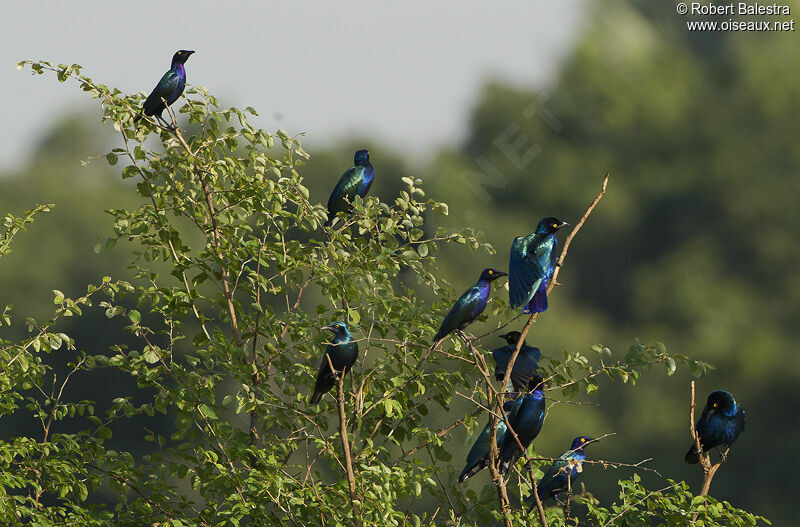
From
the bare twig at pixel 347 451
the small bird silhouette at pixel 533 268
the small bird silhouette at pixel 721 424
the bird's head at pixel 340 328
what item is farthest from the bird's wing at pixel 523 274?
the small bird silhouette at pixel 721 424

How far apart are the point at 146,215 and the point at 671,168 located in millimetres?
12519

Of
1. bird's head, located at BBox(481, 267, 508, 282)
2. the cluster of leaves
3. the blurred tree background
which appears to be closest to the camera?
the cluster of leaves

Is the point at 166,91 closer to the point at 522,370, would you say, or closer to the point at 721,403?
the point at 522,370

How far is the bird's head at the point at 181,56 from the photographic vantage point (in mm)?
4449

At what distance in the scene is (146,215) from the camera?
3975 mm

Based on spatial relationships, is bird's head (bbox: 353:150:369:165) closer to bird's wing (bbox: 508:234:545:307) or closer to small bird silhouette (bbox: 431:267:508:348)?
bird's wing (bbox: 508:234:545:307)

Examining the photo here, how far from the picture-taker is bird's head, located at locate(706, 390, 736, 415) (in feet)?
14.4

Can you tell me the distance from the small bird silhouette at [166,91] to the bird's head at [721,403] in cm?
256

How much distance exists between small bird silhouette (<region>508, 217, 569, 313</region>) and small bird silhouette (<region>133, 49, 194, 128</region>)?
4.68 ft

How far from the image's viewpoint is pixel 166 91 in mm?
4137

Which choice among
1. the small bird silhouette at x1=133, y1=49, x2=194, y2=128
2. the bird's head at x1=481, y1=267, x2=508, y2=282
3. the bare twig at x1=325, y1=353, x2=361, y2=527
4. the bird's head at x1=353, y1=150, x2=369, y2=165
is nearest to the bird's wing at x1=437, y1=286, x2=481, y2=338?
the bird's head at x1=481, y1=267, x2=508, y2=282

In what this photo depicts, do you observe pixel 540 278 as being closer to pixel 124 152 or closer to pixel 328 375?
pixel 328 375

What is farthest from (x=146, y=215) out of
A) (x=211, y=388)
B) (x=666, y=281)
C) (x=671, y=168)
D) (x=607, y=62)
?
(x=607, y=62)

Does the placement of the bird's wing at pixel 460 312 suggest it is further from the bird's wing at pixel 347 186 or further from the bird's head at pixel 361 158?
the bird's head at pixel 361 158
